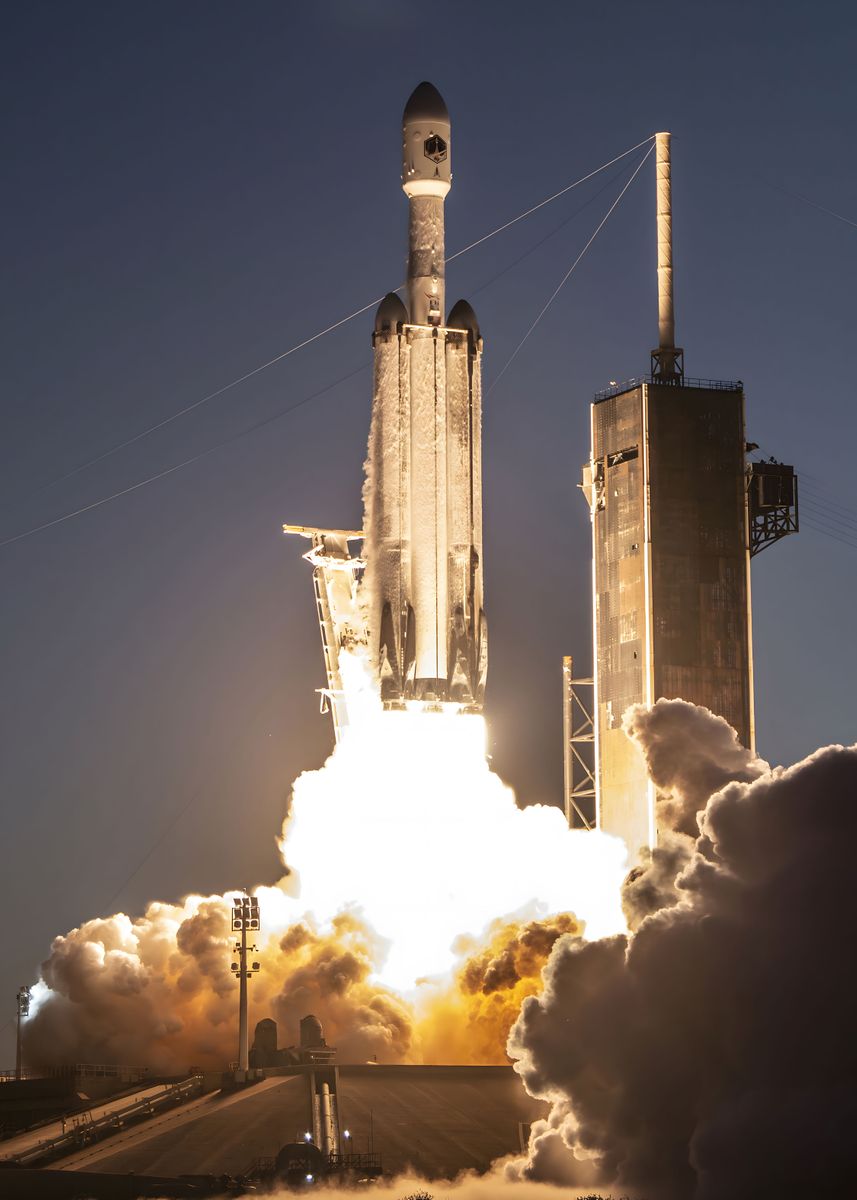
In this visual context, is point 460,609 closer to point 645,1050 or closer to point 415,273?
point 415,273

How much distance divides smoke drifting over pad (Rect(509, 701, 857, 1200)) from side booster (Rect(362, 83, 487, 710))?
22275 mm

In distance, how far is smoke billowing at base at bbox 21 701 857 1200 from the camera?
208 feet

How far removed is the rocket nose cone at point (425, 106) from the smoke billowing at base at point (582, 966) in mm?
22483

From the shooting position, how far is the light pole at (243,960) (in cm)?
8675

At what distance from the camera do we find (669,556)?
98750 mm

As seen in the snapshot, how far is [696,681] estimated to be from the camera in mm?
98062

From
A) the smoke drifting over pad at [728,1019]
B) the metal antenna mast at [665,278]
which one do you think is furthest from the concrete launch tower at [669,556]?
the smoke drifting over pad at [728,1019]

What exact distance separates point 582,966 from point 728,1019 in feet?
18.0

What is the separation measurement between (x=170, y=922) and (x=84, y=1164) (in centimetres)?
1795

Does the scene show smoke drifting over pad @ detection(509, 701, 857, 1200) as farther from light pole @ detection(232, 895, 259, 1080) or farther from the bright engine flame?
the bright engine flame

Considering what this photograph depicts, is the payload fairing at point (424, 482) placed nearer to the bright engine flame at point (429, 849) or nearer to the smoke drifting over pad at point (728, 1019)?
the bright engine flame at point (429, 849)

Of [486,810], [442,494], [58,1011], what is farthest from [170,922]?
[442,494]

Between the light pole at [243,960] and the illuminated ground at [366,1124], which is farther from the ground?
the light pole at [243,960]

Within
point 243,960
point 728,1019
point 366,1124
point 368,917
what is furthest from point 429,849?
point 728,1019
